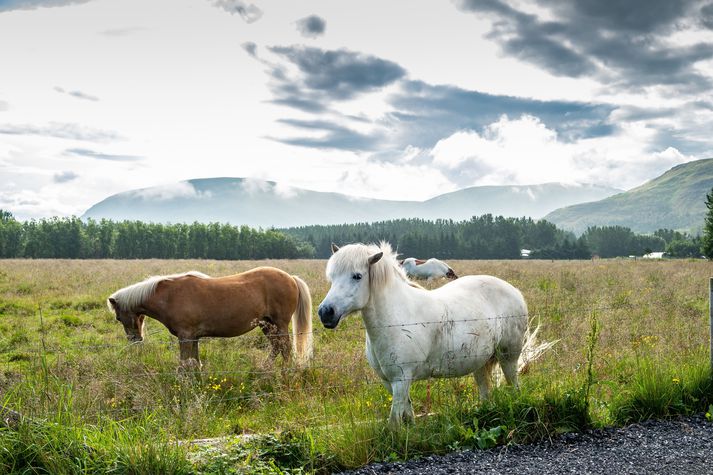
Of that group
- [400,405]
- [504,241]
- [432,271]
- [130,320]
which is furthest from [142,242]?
[400,405]

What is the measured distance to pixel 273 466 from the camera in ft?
14.9

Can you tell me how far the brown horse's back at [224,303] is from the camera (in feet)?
28.9

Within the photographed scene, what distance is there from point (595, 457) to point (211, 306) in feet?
20.2

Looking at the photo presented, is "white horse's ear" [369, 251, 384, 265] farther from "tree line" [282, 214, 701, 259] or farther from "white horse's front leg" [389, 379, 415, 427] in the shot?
"tree line" [282, 214, 701, 259]

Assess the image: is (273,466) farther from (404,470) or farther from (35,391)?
(35,391)

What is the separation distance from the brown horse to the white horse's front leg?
10.4 ft

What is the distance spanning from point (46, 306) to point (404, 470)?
44.5 ft

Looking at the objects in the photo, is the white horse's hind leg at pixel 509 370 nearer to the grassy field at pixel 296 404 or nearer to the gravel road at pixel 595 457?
the grassy field at pixel 296 404

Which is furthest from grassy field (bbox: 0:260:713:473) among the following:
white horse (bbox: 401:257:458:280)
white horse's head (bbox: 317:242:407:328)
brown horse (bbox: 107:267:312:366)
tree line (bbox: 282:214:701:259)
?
tree line (bbox: 282:214:701:259)

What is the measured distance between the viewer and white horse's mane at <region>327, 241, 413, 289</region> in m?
5.58

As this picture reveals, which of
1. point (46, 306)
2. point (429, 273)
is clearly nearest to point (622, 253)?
point (429, 273)

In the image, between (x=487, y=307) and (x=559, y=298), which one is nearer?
(x=487, y=307)

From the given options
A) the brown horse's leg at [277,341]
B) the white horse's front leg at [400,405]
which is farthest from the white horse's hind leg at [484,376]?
the brown horse's leg at [277,341]

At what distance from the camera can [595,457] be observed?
4.98m
